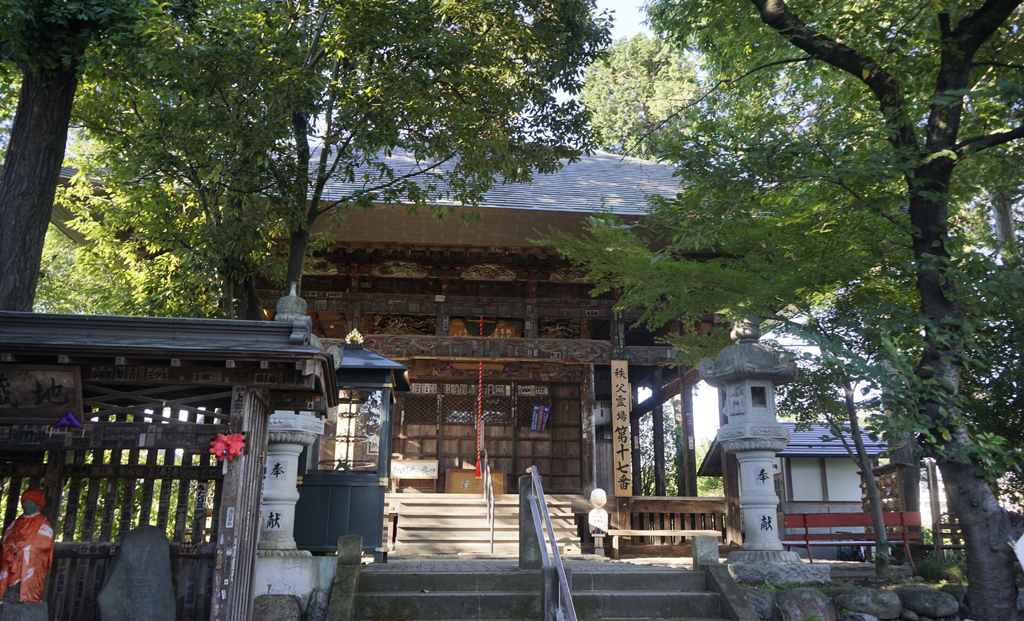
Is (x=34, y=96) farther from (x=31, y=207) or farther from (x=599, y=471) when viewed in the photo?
(x=599, y=471)

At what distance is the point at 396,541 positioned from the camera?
1166 centimetres

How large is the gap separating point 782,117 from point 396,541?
8.33 metres

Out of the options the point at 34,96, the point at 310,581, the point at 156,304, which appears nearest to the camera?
the point at 310,581

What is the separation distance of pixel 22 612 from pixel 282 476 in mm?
2440

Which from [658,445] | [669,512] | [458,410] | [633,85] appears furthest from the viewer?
[633,85]

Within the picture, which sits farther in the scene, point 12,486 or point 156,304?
point 156,304

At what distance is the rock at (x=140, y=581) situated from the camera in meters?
5.79

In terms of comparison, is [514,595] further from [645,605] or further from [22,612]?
[22,612]

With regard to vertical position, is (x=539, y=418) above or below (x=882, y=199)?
below

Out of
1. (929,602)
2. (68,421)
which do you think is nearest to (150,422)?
(68,421)

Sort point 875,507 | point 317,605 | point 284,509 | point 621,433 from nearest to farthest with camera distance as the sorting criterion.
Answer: point 317,605 < point 284,509 < point 875,507 < point 621,433

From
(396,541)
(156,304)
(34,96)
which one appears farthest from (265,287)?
(34,96)

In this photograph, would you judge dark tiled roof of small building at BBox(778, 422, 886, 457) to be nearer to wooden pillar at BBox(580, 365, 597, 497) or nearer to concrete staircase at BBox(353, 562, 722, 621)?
wooden pillar at BBox(580, 365, 597, 497)

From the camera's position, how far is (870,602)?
716cm
